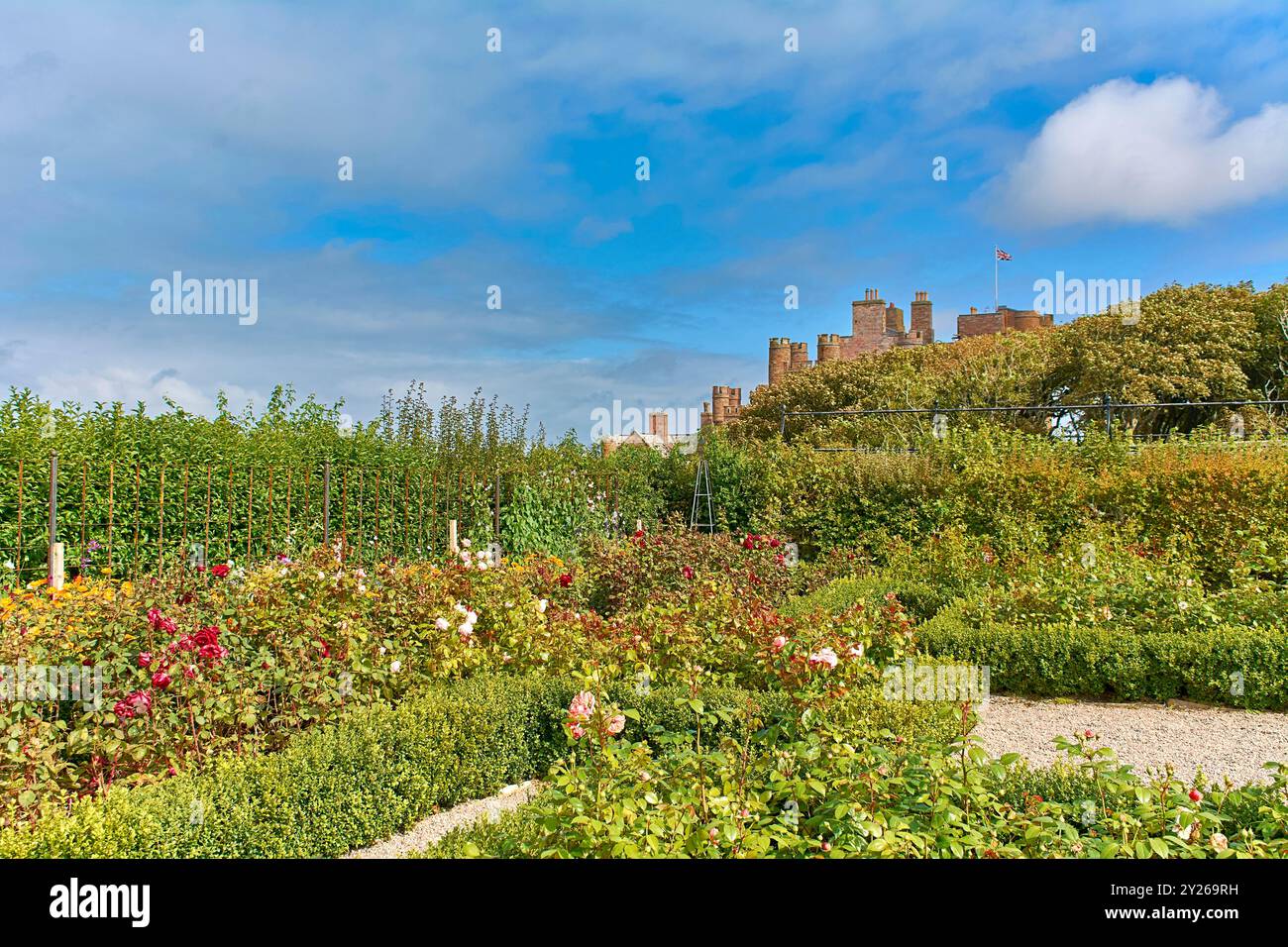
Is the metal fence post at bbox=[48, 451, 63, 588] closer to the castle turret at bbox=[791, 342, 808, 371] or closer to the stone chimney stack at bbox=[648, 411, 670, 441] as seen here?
the castle turret at bbox=[791, 342, 808, 371]

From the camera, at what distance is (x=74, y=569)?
7035 mm

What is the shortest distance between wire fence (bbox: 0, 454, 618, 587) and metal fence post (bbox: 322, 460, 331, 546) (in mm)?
18

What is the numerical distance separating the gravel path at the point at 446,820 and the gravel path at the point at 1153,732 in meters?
2.72

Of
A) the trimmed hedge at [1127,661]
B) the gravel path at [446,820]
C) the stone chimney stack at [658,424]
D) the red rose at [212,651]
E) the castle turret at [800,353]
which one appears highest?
the castle turret at [800,353]

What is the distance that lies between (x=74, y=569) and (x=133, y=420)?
1.30 m

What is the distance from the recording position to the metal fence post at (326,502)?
321 inches

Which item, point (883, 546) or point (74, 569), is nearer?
point (74, 569)

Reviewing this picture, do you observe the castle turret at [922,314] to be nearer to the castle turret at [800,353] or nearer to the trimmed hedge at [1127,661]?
the castle turret at [800,353]

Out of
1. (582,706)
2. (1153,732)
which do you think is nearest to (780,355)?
(1153,732)

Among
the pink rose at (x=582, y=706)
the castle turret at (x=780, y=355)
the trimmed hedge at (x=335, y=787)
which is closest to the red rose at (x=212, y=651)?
the trimmed hedge at (x=335, y=787)

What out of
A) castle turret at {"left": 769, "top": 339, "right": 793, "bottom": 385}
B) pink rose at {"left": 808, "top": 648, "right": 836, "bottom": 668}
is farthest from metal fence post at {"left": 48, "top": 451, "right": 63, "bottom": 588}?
castle turret at {"left": 769, "top": 339, "right": 793, "bottom": 385}

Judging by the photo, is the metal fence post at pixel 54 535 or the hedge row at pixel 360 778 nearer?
the hedge row at pixel 360 778
